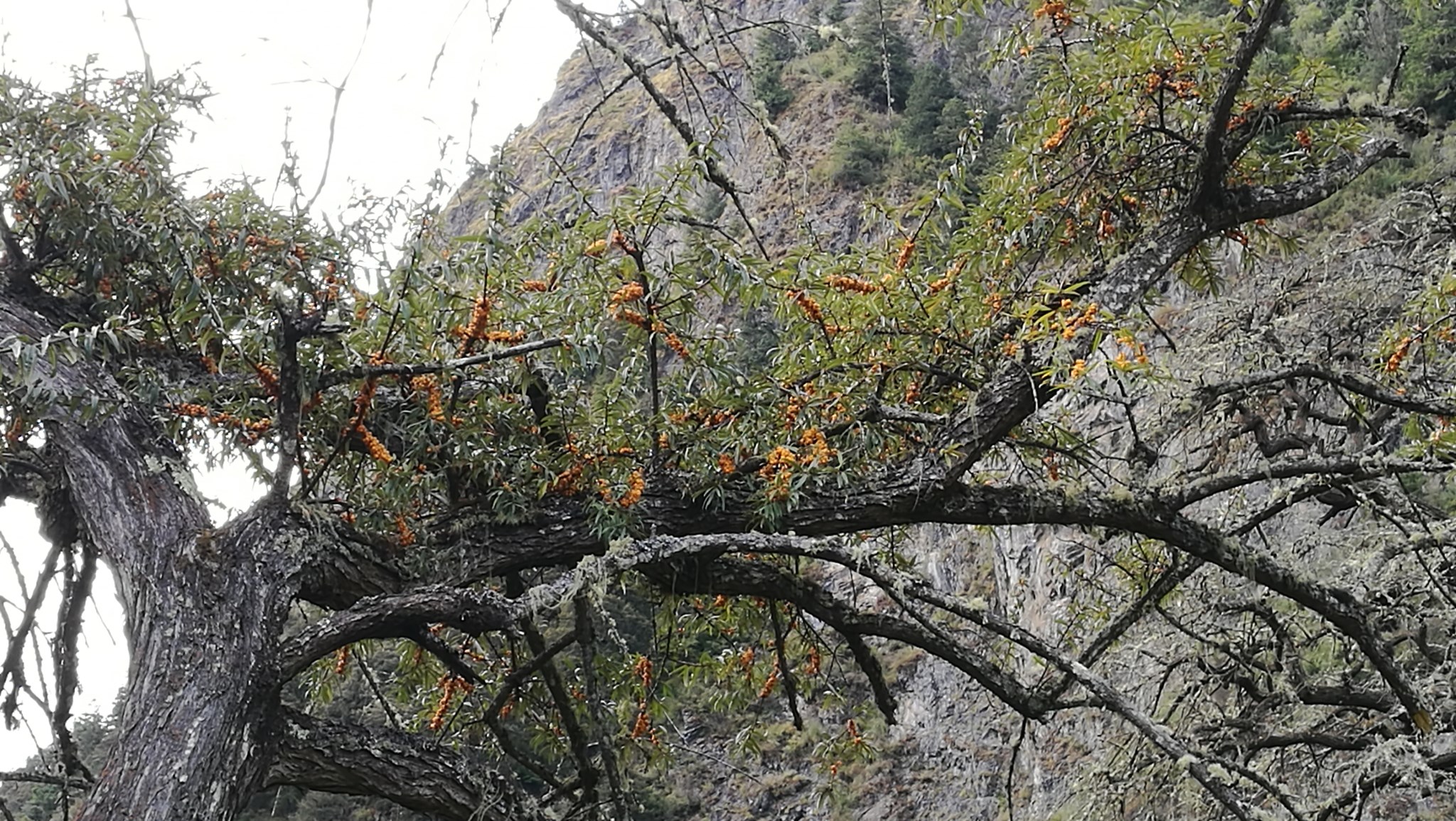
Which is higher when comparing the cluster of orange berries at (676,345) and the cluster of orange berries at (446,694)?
the cluster of orange berries at (676,345)

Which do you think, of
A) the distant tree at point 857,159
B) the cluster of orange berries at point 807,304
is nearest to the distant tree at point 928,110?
the distant tree at point 857,159

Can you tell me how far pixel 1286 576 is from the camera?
2.57m

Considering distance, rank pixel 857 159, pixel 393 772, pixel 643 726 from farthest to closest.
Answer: pixel 857 159 → pixel 643 726 → pixel 393 772

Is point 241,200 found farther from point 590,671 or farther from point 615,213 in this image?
point 590,671

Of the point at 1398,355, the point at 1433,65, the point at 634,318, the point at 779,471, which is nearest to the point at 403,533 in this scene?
the point at 634,318

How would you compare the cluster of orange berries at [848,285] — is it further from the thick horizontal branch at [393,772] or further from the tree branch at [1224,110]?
the thick horizontal branch at [393,772]

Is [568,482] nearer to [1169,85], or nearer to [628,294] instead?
[628,294]

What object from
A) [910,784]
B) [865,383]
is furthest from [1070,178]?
[910,784]

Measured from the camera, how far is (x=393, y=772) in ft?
6.53

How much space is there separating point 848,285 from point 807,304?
11cm

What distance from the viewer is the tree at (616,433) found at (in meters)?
1.84

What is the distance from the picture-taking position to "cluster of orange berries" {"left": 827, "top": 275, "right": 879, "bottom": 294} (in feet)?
8.20

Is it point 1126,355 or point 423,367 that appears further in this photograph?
point 1126,355

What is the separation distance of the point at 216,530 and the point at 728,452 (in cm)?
106
